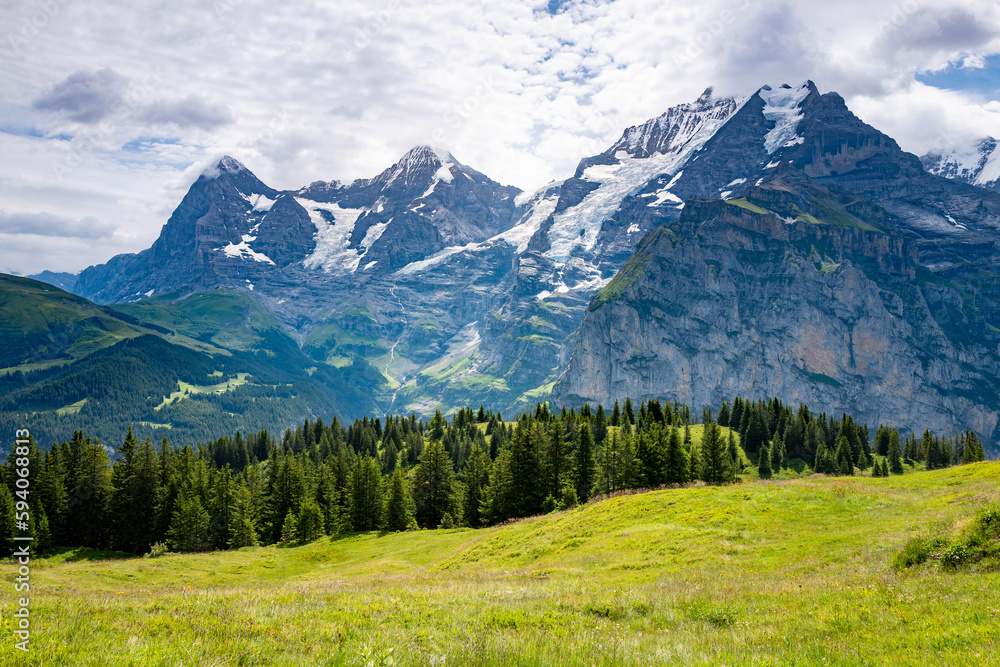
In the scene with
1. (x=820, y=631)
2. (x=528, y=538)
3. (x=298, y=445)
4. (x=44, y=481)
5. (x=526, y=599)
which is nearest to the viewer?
(x=820, y=631)

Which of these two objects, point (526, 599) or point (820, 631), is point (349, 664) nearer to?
point (526, 599)

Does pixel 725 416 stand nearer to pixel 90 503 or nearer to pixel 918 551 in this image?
pixel 918 551

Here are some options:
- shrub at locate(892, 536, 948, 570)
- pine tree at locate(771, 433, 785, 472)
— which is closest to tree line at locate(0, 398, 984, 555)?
pine tree at locate(771, 433, 785, 472)

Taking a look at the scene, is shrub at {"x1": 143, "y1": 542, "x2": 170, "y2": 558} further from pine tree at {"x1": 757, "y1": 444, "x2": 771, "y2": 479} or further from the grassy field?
pine tree at {"x1": 757, "y1": 444, "x2": 771, "y2": 479}

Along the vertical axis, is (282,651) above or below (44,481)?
above

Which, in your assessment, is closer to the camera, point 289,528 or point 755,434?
point 289,528

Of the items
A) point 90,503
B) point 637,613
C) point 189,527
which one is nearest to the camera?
point 637,613

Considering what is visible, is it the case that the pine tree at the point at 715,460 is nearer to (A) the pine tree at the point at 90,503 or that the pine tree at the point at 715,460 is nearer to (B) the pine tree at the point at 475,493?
(B) the pine tree at the point at 475,493

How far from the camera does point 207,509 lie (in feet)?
261

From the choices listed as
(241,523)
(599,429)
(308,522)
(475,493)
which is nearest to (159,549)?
(241,523)

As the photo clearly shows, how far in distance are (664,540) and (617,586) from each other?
1281cm

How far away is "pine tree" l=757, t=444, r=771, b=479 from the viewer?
377 feet

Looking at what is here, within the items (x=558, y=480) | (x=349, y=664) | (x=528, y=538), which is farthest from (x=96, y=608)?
(x=558, y=480)

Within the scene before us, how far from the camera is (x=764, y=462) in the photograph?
116m
